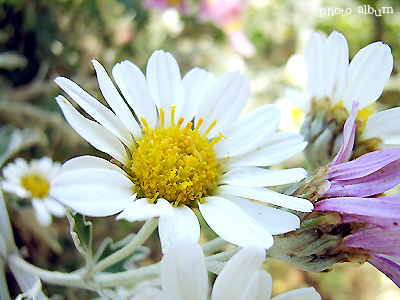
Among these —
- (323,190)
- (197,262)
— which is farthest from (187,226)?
(323,190)

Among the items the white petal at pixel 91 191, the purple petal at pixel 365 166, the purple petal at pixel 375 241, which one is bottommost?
the purple petal at pixel 375 241

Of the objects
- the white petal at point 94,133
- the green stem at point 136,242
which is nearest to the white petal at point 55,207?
the green stem at point 136,242

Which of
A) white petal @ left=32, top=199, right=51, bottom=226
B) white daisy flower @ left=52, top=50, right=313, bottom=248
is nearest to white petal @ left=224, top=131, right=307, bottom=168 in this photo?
white daisy flower @ left=52, top=50, right=313, bottom=248

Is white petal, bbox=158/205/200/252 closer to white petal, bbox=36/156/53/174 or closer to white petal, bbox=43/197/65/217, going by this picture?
white petal, bbox=43/197/65/217

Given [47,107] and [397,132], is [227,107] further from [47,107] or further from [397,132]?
[47,107]

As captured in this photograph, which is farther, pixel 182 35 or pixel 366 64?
pixel 182 35

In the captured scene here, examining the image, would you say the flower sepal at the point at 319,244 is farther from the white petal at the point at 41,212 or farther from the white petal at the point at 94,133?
the white petal at the point at 41,212

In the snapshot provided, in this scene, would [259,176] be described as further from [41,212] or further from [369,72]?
[41,212]
